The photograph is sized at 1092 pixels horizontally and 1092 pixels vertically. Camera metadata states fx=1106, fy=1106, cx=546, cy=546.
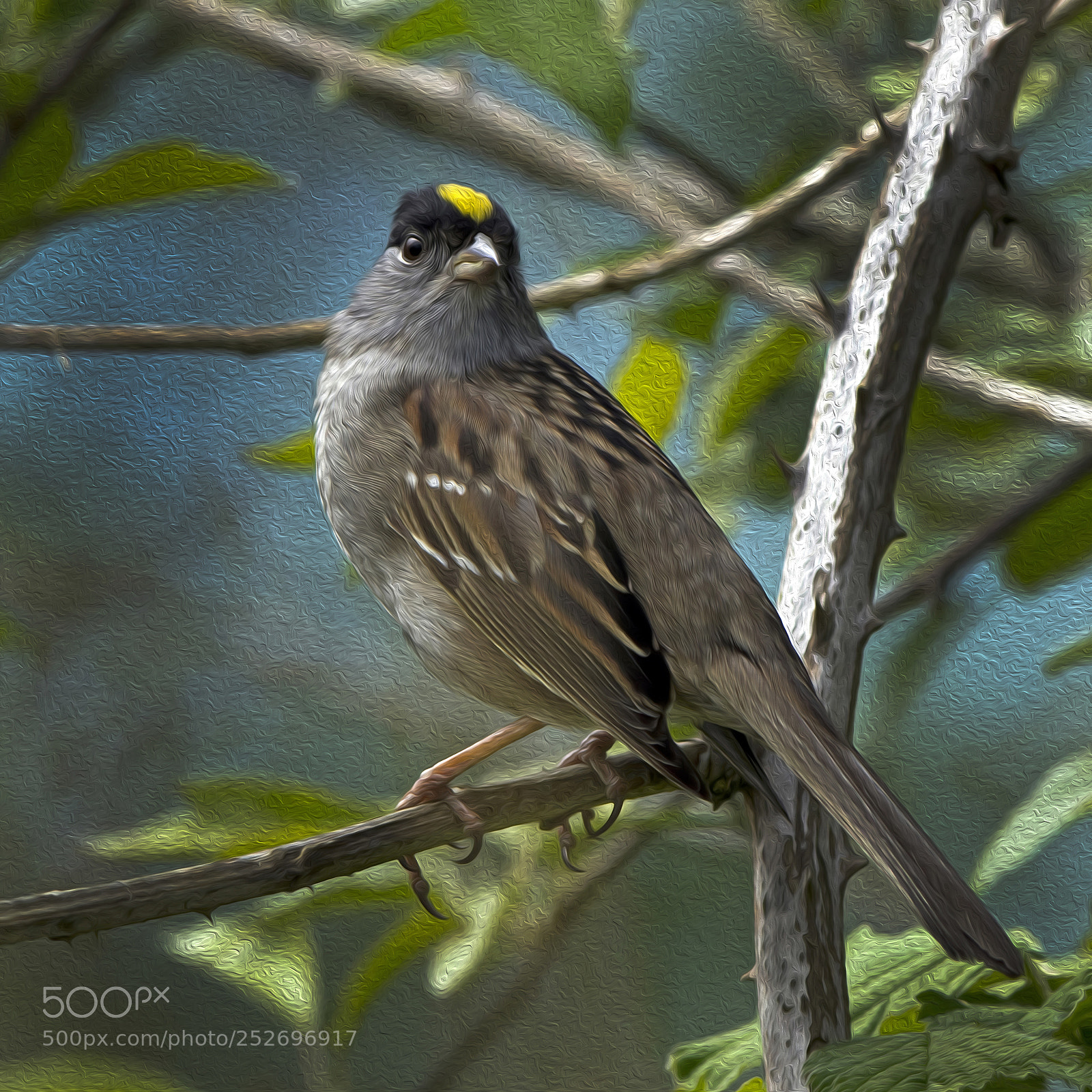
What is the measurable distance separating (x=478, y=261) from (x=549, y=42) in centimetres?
46

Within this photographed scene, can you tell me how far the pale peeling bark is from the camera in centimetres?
98

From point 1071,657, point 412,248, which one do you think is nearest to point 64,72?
point 412,248

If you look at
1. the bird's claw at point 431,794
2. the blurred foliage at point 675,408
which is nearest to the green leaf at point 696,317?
the blurred foliage at point 675,408

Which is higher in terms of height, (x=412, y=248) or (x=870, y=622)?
(x=412, y=248)

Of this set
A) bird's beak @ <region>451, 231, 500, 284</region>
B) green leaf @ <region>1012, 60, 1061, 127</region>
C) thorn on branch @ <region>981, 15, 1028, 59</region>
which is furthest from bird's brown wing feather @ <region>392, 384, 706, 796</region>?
green leaf @ <region>1012, 60, 1061, 127</region>

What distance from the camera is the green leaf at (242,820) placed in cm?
119

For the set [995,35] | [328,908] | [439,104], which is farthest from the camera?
[439,104]

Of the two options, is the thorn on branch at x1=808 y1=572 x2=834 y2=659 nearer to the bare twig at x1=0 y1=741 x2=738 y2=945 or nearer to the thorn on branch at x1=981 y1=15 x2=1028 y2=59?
the bare twig at x1=0 y1=741 x2=738 y2=945

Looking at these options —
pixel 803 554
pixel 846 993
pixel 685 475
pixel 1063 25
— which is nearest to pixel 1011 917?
pixel 846 993

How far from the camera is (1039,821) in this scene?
113cm

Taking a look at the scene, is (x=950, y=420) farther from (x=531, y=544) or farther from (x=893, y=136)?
(x=531, y=544)

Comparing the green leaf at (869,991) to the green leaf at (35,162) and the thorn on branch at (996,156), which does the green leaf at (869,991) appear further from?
the green leaf at (35,162)

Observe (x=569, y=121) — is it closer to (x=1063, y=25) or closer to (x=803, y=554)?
(x=1063, y=25)

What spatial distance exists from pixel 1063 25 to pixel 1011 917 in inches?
43.2
